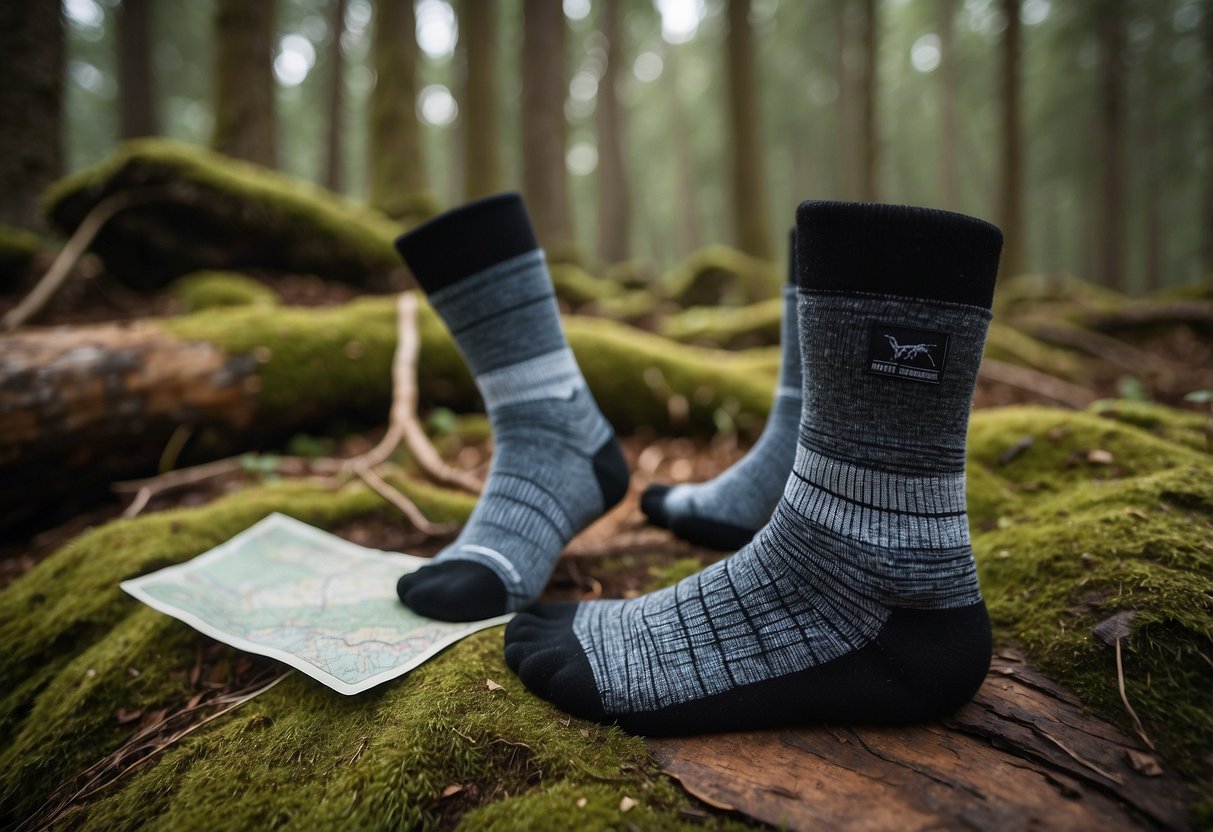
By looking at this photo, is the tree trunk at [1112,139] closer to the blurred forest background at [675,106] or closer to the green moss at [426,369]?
the blurred forest background at [675,106]

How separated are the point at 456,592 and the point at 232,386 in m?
1.77

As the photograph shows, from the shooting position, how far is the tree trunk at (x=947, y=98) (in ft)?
50.7

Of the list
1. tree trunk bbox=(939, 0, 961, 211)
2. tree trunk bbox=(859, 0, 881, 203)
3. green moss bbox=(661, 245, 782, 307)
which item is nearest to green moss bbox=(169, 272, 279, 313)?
green moss bbox=(661, 245, 782, 307)

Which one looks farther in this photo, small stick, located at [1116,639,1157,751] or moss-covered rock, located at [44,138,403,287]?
moss-covered rock, located at [44,138,403,287]

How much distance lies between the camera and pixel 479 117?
294 inches

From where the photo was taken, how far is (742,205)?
801cm

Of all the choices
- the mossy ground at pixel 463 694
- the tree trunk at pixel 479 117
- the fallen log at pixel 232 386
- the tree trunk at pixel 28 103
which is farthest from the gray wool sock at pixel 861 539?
the tree trunk at pixel 479 117

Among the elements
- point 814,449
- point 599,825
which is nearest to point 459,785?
point 599,825

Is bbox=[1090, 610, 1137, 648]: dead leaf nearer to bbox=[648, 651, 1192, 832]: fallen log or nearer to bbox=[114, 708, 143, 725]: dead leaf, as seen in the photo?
bbox=[648, 651, 1192, 832]: fallen log

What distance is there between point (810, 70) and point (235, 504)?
24.0 m

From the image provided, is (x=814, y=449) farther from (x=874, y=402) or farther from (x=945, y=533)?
(x=945, y=533)

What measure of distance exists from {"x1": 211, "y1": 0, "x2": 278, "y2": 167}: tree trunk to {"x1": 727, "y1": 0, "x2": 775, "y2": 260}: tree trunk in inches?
210

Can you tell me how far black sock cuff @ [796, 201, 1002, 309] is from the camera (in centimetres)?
89

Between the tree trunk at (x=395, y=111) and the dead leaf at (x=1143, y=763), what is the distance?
747cm
